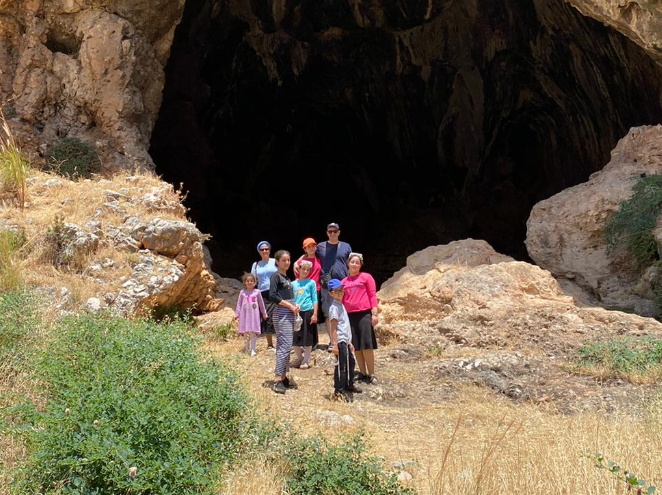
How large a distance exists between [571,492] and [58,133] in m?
10.6

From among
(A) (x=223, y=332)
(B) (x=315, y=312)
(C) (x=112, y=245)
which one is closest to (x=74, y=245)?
(C) (x=112, y=245)

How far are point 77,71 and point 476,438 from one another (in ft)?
31.7

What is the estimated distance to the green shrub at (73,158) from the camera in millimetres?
11297

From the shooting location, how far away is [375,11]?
18.8 m

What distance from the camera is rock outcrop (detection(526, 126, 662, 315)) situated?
414 inches

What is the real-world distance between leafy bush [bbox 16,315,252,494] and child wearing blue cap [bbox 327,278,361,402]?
1.39m

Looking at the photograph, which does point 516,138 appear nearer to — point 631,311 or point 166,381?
point 631,311

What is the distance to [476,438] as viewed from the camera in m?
5.77

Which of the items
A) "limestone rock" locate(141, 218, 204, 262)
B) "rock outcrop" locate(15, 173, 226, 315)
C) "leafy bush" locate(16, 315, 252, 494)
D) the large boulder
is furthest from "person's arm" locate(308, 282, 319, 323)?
"limestone rock" locate(141, 218, 204, 262)

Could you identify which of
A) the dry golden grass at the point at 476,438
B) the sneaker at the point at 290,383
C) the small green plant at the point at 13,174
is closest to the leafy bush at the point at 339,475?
the dry golden grass at the point at 476,438

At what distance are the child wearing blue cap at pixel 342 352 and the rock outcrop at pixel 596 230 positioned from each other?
16.7 ft

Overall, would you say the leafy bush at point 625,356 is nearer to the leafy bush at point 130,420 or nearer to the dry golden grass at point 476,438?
the dry golden grass at point 476,438

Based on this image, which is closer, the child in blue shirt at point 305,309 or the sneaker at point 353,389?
the sneaker at point 353,389

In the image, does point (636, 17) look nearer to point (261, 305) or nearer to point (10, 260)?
point (261, 305)
